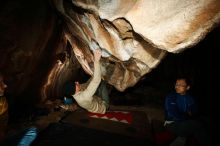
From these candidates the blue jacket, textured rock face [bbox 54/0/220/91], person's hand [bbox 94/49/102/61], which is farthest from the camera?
person's hand [bbox 94/49/102/61]

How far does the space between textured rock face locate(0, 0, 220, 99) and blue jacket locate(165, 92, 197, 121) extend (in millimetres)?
995

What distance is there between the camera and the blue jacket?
16.7ft

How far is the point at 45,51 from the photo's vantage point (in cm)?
736

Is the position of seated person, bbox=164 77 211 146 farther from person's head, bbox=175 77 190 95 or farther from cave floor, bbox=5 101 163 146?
cave floor, bbox=5 101 163 146

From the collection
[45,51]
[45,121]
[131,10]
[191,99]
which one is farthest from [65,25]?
[191,99]

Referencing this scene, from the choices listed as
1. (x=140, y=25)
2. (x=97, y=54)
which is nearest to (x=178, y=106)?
(x=140, y=25)

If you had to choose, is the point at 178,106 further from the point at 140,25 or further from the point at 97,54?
the point at 97,54

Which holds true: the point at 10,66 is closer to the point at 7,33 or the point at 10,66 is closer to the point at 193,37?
the point at 7,33

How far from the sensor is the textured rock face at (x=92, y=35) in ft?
12.0

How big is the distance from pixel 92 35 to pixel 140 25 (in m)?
2.27

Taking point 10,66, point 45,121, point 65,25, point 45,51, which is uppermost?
point 65,25

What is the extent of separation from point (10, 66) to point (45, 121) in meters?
2.20

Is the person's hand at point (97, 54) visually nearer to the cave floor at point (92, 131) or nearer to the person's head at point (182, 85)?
the cave floor at point (92, 131)

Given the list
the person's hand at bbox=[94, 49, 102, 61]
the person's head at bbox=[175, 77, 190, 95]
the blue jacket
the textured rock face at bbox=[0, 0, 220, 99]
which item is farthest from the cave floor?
the person's hand at bbox=[94, 49, 102, 61]
